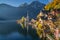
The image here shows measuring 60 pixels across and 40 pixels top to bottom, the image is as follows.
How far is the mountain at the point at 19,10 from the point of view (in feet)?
27.8

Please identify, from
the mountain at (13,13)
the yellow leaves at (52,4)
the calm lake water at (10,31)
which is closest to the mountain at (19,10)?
the mountain at (13,13)

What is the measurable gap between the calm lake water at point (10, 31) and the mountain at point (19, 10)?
25cm

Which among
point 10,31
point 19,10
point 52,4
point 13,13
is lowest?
point 10,31

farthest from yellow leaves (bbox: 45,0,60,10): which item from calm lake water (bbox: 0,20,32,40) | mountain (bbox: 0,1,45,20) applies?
calm lake water (bbox: 0,20,32,40)

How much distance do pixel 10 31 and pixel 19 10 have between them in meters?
1.15

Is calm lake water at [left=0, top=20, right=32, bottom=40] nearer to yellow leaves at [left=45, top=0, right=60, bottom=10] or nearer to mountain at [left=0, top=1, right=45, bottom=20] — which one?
mountain at [left=0, top=1, right=45, bottom=20]

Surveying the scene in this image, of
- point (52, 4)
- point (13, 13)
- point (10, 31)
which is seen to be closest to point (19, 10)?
point (13, 13)

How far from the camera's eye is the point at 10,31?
819 cm

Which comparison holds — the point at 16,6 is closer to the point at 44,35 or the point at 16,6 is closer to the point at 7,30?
the point at 7,30

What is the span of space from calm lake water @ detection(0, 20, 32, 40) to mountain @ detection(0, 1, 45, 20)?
0.25 m

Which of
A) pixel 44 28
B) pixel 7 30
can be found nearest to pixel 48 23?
pixel 44 28

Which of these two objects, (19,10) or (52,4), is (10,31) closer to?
(19,10)

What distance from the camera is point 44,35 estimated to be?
6.48 m

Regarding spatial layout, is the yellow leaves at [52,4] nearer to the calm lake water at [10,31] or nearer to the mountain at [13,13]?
the mountain at [13,13]
